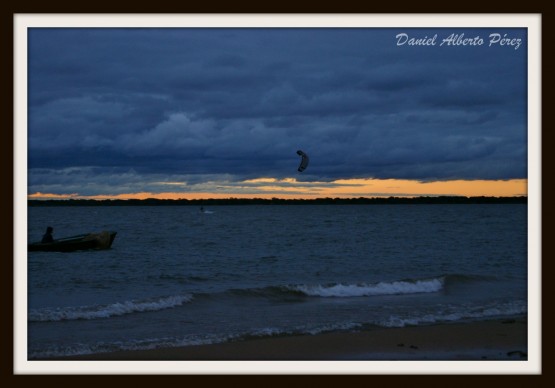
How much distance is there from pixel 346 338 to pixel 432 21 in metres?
5.71

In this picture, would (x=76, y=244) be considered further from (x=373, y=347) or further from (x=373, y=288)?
(x=373, y=347)

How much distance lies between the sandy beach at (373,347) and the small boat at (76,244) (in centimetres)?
1637

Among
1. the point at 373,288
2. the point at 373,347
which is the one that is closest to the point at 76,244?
the point at 373,288

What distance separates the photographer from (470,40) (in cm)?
1071

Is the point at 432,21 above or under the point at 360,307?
above

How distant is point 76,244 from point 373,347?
18.9 m

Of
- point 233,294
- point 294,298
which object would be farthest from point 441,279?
point 233,294

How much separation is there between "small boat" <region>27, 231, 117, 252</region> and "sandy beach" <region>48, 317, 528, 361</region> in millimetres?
16373

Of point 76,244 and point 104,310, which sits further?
point 76,244

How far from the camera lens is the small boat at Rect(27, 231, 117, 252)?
25.9m

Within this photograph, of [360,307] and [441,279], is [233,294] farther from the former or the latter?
[441,279]

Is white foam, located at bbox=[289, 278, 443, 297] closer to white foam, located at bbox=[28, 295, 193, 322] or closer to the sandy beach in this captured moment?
white foam, located at bbox=[28, 295, 193, 322]

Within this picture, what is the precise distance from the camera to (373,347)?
36.7 feet

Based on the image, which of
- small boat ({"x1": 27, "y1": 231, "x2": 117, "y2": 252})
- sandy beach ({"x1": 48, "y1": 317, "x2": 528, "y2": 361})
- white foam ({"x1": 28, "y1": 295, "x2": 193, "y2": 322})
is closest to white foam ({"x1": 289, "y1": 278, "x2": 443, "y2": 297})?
white foam ({"x1": 28, "y1": 295, "x2": 193, "y2": 322})
